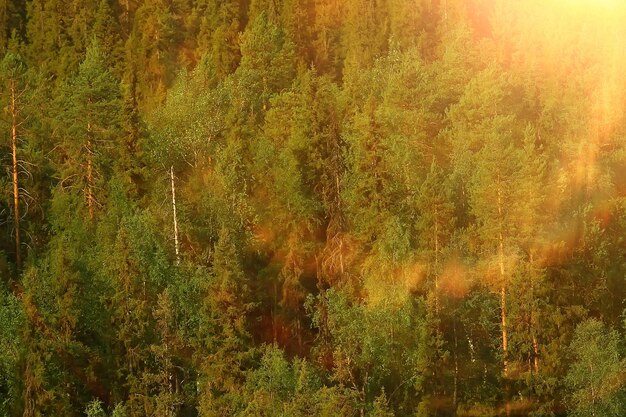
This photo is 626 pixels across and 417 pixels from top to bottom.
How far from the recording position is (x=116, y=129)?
5788cm

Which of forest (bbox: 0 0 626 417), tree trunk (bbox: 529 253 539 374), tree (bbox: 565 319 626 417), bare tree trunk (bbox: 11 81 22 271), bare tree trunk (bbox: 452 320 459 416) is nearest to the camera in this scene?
tree (bbox: 565 319 626 417)

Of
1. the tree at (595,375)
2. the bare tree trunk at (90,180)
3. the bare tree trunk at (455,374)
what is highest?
the bare tree trunk at (90,180)

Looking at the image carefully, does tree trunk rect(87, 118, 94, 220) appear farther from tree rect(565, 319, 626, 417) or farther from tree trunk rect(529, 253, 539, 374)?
tree rect(565, 319, 626, 417)

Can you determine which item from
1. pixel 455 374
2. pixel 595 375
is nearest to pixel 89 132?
pixel 455 374

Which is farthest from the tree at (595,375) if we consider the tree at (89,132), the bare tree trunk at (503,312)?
the tree at (89,132)

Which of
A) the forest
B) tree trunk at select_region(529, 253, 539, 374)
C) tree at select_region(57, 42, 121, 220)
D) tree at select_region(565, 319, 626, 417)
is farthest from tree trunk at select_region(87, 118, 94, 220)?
Result: tree at select_region(565, 319, 626, 417)

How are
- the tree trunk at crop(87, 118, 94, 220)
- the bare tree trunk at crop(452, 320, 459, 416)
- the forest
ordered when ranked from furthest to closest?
the tree trunk at crop(87, 118, 94, 220) → the bare tree trunk at crop(452, 320, 459, 416) → the forest

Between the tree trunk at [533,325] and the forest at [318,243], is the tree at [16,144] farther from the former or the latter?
the tree trunk at [533,325]

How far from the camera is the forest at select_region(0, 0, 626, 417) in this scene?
43.5m

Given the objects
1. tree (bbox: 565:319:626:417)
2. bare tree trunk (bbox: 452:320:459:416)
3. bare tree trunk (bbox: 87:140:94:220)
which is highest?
bare tree trunk (bbox: 87:140:94:220)

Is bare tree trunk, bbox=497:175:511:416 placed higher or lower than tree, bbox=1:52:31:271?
lower

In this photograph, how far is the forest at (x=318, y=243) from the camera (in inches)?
1713

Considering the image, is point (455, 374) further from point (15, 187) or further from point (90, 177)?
point (15, 187)

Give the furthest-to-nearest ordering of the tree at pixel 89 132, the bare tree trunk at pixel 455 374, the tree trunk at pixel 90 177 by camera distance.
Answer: the tree at pixel 89 132 → the tree trunk at pixel 90 177 → the bare tree trunk at pixel 455 374
